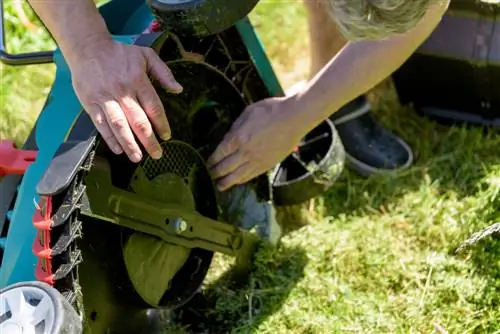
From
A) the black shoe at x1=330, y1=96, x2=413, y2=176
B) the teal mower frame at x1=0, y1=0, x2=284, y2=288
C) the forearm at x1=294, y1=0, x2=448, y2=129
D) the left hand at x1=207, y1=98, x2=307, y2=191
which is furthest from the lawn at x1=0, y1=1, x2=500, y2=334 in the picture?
the teal mower frame at x1=0, y1=0, x2=284, y2=288

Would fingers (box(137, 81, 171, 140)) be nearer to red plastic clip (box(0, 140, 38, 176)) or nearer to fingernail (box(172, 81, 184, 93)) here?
fingernail (box(172, 81, 184, 93))

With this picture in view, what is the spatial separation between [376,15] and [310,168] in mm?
571

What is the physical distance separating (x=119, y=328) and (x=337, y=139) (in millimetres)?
600

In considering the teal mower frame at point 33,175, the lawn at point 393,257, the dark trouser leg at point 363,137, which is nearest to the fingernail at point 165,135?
the teal mower frame at point 33,175

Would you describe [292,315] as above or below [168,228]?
below

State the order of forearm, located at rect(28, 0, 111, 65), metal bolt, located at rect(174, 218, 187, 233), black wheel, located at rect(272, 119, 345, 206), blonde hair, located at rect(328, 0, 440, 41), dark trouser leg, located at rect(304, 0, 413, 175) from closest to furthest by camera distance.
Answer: blonde hair, located at rect(328, 0, 440, 41)
forearm, located at rect(28, 0, 111, 65)
metal bolt, located at rect(174, 218, 187, 233)
black wheel, located at rect(272, 119, 345, 206)
dark trouser leg, located at rect(304, 0, 413, 175)

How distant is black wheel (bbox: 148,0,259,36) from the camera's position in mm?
1309

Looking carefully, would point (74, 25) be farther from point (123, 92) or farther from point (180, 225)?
point (180, 225)

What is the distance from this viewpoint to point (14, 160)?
1.43 m

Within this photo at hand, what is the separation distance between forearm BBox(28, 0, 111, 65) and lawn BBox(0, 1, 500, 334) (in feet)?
1.78

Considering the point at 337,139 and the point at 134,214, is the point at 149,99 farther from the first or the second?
the point at 337,139

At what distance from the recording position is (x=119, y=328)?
1.44 meters

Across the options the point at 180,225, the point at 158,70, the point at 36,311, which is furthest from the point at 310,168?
the point at 36,311

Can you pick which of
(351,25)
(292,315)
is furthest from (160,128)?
(292,315)
